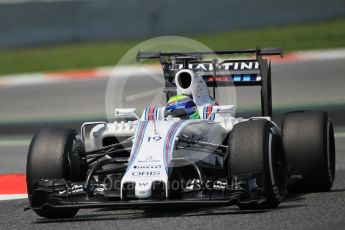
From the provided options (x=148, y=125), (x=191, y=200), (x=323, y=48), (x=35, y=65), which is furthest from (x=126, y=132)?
(x=35, y=65)

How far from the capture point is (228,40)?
1142 inches

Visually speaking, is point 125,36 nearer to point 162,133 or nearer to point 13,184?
point 13,184

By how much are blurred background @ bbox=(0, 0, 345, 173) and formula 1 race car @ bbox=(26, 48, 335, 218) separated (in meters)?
11.0

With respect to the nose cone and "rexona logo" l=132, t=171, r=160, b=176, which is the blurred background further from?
the nose cone

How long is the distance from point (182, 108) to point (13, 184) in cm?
321

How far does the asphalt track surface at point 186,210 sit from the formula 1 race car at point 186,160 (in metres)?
0.19

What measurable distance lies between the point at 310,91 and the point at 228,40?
876cm

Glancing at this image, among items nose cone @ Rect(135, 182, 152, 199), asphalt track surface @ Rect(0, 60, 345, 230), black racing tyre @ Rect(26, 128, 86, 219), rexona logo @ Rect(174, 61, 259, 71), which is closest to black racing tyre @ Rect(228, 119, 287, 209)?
asphalt track surface @ Rect(0, 60, 345, 230)

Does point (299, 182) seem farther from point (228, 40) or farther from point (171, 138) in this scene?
point (228, 40)

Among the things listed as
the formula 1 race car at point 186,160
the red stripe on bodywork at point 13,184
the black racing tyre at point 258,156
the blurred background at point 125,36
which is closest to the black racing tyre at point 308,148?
the formula 1 race car at point 186,160

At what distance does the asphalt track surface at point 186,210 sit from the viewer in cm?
853

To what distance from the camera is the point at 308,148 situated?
1041 centimetres

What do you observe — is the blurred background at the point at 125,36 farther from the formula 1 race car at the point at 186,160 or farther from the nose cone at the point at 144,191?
the nose cone at the point at 144,191

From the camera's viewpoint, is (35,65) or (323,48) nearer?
(323,48)
